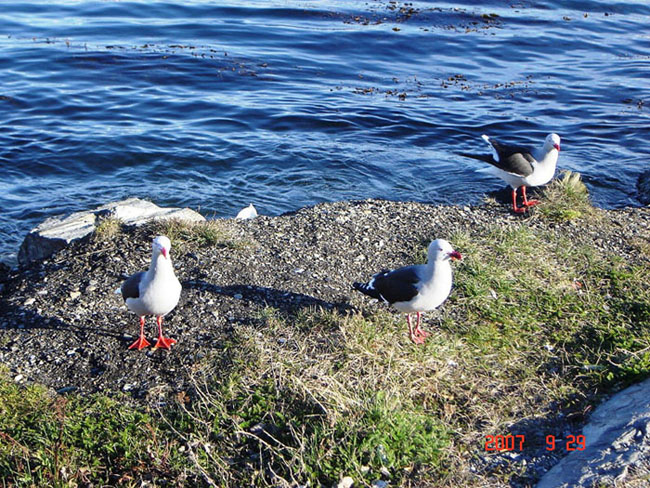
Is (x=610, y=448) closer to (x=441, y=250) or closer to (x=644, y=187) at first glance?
(x=441, y=250)

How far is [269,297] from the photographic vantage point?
6828 mm

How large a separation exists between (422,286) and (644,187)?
26.8 feet

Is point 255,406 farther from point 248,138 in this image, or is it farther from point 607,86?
point 607,86

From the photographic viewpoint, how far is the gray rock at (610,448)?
4.34m

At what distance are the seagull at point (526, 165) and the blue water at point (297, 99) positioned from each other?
2.09 m

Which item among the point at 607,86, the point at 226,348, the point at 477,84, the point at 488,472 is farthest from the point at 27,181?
the point at 607,86

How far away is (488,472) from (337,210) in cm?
511

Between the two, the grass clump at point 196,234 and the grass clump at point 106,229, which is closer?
the grass clump at point 196,234

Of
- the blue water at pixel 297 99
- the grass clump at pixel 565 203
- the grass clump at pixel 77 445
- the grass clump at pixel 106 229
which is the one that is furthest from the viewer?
the blue water at pixel 297 99

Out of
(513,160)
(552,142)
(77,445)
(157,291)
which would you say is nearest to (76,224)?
(157,291)

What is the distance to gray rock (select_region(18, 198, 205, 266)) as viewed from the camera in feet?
28.1
